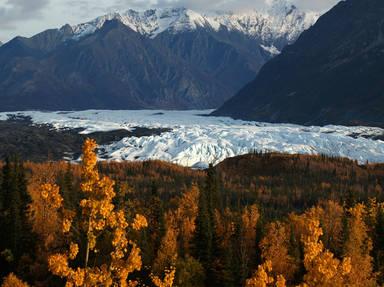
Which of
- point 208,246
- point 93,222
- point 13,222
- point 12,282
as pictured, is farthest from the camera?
point 208,246

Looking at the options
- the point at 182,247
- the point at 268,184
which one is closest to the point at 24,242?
the point at 182,247

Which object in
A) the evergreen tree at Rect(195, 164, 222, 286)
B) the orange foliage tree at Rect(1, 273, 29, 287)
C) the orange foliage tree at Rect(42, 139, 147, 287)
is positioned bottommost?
the orange foliage tree at Rect(1, 273, 29, 287)

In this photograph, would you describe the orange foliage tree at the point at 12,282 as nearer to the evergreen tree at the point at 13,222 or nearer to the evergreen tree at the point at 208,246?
the evergreen tree at the point at 13,222

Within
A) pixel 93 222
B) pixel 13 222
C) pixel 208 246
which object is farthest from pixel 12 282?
pixel 93 222

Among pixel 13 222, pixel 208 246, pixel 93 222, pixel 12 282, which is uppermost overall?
pixel 93 222

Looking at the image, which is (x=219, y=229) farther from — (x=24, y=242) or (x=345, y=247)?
(x=24, y=242)

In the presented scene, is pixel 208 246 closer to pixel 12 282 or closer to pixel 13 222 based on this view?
pixel 12 282

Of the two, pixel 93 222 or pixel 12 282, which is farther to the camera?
pixel 12 282

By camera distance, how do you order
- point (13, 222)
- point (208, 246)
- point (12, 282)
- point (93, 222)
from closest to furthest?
point (93, 222) → point (12, 282) → point (13, 222) → point (208, 246)

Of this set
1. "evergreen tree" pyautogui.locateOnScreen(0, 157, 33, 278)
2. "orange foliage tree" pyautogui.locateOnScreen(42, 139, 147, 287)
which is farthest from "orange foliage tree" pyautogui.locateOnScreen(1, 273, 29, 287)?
"orange foliage tree" pyautogui.locateOnScreen(42, 139, 147, 287)

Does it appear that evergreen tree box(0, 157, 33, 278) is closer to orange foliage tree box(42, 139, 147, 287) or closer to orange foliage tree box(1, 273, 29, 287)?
orange foliage tree box(1, 273, 29, 287)

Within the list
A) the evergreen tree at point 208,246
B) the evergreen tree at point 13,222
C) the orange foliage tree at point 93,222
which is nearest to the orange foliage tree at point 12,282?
the evergreen tree at point 13,222
